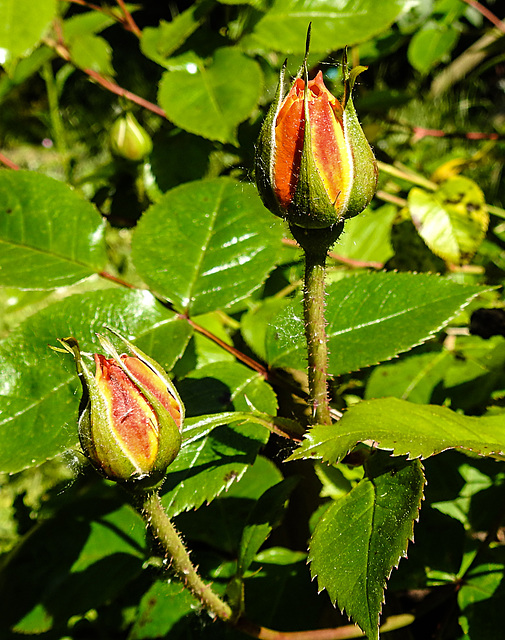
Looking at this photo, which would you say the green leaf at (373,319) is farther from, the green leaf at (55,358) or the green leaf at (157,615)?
the green leaf at (157,615)

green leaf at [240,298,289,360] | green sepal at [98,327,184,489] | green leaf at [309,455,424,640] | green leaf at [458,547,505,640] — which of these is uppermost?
green sepal at [98,327,184,489]

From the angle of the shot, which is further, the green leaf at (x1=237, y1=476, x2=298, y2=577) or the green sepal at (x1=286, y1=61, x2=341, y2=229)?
the green leaf at (x1=237, y1=476, x2=298, y2=577)

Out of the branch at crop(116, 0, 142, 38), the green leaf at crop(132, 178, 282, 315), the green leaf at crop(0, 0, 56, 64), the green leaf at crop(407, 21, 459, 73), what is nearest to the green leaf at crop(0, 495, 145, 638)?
the green leaf at crop(132, 178, 282, 315)

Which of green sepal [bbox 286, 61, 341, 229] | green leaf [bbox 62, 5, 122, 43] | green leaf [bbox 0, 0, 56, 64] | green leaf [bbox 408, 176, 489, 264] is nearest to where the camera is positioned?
green sepal [bbox 286, 61, 341, 229]

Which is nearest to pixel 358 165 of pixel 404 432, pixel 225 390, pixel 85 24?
pixel 404 432

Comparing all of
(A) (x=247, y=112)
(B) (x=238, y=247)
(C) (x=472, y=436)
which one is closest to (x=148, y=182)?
(A) (x=247, y=112)

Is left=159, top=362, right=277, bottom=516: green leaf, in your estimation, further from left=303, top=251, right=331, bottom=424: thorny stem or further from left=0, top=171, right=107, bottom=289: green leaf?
left=0, top=171, right=107, bottom=289: green leaf

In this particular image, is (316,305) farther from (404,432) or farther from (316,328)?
(404,432)

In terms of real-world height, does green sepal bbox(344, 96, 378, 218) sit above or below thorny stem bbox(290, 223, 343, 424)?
above
